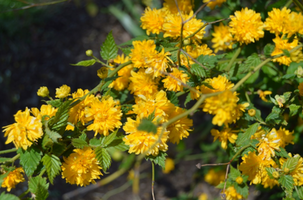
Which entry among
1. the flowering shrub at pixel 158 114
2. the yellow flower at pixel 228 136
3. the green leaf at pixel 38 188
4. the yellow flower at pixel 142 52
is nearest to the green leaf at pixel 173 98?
the flowering shrub at pixel 158 114

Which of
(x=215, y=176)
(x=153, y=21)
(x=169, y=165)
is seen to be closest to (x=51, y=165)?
(x=153, y=21)

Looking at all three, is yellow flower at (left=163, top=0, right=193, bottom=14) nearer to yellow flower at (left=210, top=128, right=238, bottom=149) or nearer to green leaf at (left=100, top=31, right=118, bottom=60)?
green leaf at (left=100, top=31, right=118, bottom=60)

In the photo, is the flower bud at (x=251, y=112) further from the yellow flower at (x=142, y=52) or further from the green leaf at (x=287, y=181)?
the yellow flower at (x=142, y=52)

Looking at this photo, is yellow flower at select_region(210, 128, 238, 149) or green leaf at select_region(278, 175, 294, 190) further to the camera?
yellow flower at select_region(210, 128, 238, 149)

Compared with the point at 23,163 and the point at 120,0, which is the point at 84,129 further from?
the point at 120,0

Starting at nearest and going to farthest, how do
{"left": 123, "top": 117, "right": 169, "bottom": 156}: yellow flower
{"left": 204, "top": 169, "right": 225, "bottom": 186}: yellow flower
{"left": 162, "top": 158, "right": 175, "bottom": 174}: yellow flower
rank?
{"left": 123, "top": 117, "right": 169, "bottom": 156}: yellow flower → {"left": 204, "top": 169, "right": 225, "bottom": 186}: yellow flower → {"left": 162, "top": 158, "right": 175, "bottom": 174}: yellow flower

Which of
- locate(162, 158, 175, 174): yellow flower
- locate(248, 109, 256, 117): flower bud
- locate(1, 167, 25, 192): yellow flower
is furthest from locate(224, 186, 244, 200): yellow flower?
locate(162, 158, 175, 174): yellow flower
